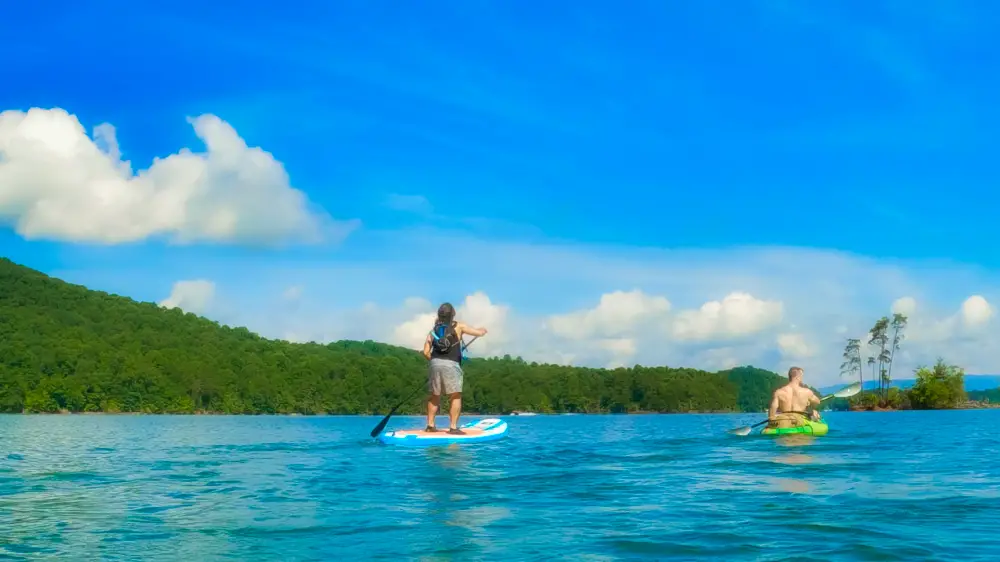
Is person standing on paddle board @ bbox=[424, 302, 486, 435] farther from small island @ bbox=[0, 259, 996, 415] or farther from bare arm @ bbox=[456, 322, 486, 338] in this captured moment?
small island @ bbox=[0, 259, 996, 415]

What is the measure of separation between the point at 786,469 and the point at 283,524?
28.1 ft

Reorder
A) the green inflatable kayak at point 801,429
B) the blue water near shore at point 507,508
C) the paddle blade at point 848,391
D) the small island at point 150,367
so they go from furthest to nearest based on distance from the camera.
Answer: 1. the small island at point 150,367
2. the paddle blade at point 848,391
3. the green inflatable kayak at point 801,429
4. the blue water near shore at point 507,508

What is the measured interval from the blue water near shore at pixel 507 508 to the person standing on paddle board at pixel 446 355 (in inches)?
162

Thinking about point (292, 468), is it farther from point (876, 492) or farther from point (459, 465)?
point (876, 492)

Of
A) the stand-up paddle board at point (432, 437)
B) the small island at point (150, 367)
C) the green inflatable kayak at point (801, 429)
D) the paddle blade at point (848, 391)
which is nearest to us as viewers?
the stand-up paddle board at point (432, 437)

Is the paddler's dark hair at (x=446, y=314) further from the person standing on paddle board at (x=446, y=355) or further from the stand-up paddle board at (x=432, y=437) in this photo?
the stand-up paddle board at (x=432, y=437)

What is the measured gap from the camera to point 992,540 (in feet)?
26.0

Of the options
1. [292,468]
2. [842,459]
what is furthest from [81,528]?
[842,459]

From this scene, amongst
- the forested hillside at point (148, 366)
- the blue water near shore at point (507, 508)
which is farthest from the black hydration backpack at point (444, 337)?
the forested hillside at point (148, 366)

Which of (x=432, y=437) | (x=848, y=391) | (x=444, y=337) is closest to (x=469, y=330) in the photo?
(x=444, y=337)

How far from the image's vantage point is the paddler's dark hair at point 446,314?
21359 mm

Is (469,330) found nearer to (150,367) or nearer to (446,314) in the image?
(446,314)

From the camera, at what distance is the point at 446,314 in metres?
21.4

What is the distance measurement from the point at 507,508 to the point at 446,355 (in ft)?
38.1
